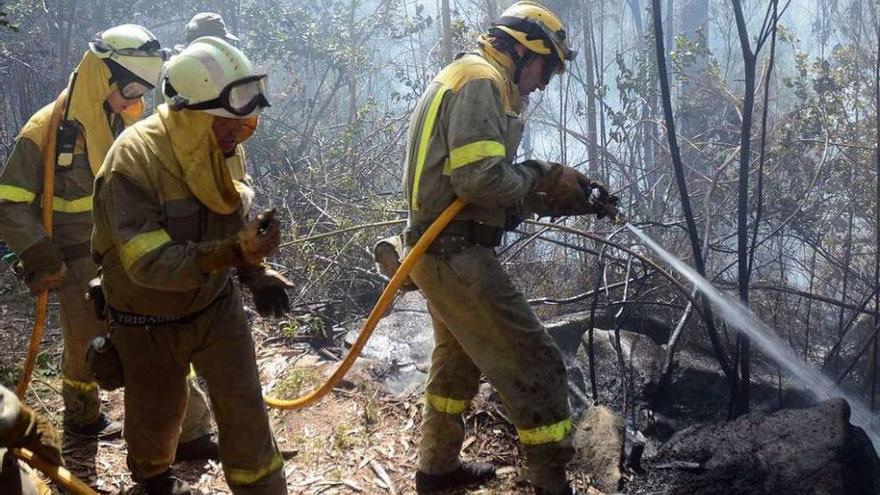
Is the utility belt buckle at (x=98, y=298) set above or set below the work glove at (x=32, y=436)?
above

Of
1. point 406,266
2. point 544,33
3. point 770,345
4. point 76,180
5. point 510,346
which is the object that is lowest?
point 770,345

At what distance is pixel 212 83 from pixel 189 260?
2.11 ft

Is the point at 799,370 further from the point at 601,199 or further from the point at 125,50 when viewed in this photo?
the point at 125,50

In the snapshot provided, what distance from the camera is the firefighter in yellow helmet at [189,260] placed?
233 centimetres

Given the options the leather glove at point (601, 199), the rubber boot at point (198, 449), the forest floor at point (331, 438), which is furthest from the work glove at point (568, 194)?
the rubber boot at point (198, 449)

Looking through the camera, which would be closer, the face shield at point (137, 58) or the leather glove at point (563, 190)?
the leather glove at point (563, 190)

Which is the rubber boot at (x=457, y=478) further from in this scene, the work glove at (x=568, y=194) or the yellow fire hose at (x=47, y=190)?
the yellow fire hose at (x=47, y=190)

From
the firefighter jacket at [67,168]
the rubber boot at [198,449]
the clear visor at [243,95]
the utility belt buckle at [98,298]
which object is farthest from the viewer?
the rubber boot at [198,449]

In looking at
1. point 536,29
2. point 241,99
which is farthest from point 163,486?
point 536,29

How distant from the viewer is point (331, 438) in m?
4.16

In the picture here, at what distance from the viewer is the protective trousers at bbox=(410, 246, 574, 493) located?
9.71ft

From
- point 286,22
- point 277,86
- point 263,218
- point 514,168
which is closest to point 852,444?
point 514,168

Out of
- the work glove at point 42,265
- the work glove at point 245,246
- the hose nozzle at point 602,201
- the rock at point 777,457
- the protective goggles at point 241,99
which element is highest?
the protective goggles at point 241,99

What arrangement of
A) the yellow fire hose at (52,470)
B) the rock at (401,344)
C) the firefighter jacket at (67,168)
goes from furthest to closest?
the rock at (401,344), the firefighter jacket at (67,168), the yellow fire hose at (52,470)
